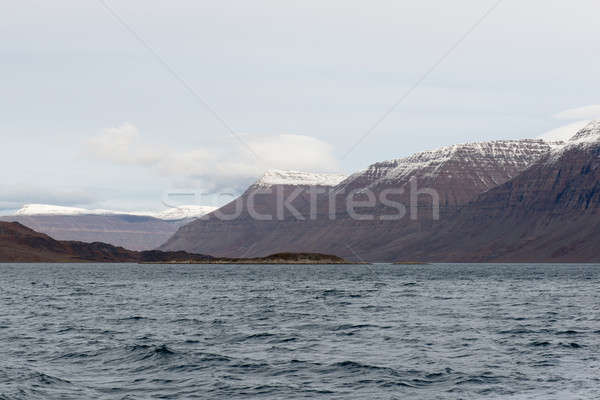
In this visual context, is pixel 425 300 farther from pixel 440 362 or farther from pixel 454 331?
pixel 440 362

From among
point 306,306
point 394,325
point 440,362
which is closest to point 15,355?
point 440,362

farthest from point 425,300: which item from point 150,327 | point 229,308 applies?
point 150,327

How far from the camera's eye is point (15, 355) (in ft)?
159

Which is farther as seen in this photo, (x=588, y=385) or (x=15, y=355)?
(x=15, y=355)

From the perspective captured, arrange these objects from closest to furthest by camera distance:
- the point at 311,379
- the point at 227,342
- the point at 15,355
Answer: the point at 311,379 → the point at 15,355 → the point at 227,342

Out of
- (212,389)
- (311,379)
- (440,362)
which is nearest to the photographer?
(212,389)

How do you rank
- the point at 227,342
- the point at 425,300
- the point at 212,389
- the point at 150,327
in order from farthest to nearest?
1. the point at 425,300
2. the point at 150,327
3. the point at 227,342
4. the point at 212,389

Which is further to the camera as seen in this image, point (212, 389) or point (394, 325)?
point (394, 325)

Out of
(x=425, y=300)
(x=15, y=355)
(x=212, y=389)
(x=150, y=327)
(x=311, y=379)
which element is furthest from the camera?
(x=425, y=300)

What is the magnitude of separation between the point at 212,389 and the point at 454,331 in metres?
28.8

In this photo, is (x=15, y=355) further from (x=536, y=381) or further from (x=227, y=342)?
(x=536, y=381)

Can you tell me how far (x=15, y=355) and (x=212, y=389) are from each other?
17.6 m

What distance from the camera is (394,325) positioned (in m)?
66.0

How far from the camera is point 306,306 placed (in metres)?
91.1
